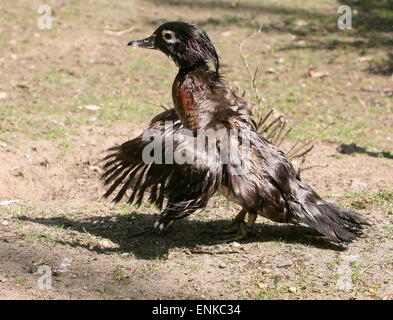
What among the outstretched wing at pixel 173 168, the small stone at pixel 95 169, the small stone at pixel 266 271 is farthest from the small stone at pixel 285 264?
the small stone at pixel 95 169

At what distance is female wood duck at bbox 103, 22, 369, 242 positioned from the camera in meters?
5.79

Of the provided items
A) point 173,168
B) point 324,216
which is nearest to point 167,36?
point 173,168

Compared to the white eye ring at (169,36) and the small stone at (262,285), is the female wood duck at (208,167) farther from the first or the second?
the small stone at (262,285)

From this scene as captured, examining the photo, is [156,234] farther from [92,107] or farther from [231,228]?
[92,107]

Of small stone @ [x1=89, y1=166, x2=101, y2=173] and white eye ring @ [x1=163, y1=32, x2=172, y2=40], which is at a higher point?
white eye ring @ [x1=163, y1=32, x2=172, y2=40]

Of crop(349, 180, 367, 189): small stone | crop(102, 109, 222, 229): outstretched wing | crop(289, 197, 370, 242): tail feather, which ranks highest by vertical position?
crop(102, 109, 222, 229): outstretched wing

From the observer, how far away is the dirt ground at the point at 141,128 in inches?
217

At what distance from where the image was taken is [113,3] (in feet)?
47.6

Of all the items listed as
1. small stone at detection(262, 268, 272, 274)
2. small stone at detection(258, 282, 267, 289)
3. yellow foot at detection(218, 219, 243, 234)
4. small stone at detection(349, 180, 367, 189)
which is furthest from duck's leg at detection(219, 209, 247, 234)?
small stone at detection(349, 180, 367, 189)

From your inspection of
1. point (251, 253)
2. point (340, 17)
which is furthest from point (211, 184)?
point (340, 17)

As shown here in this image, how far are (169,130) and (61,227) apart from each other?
1395 mm

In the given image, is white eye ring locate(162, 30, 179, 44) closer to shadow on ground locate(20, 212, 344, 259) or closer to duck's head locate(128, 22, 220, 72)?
duck's head locate(128, 22, 220, 72)

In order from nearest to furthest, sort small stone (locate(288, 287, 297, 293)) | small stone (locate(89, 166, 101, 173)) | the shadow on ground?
small stone (locate(288, 287, 297, 293)) < the shadow on ground < small stone (locate(89, 166, 101, 173))

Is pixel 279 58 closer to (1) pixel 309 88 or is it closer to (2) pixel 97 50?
(1) pixel 309 88
